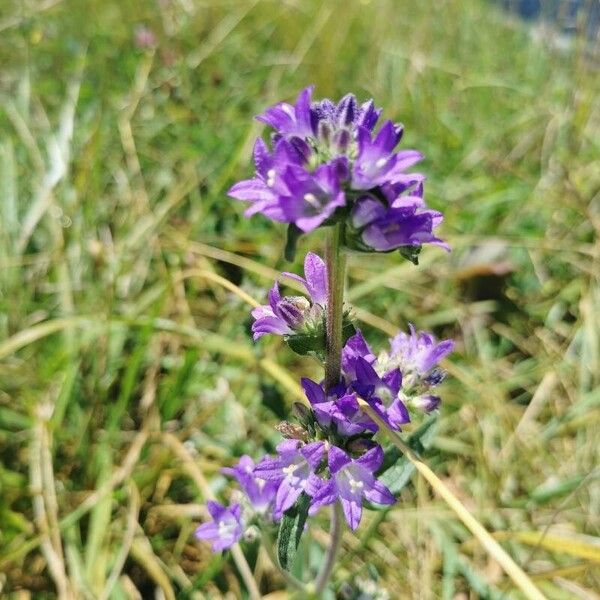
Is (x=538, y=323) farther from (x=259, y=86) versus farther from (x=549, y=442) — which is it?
(x=259, y=86)

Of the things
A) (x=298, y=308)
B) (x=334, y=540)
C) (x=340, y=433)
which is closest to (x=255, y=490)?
(x=334, y=540)

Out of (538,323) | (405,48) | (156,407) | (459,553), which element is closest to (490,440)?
(459,553)

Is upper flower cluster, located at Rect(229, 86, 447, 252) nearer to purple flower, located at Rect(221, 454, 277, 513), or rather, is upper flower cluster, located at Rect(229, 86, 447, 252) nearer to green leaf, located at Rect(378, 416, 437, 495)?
green leaf, located at Rect(378, 416, 437, 495)

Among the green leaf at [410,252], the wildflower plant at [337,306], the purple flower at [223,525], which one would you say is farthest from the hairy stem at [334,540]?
the green leaf at [410,252]

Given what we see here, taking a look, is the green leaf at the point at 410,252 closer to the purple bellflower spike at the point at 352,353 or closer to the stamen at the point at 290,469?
the purple bellflower spike at the point at 352,353

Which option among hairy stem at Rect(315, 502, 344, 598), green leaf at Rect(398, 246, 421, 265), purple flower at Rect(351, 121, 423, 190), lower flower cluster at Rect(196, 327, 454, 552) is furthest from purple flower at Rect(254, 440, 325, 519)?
purple flower at Rect(351, 121, 423, 190)

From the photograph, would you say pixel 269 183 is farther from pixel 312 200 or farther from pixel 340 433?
pixel 340 433
